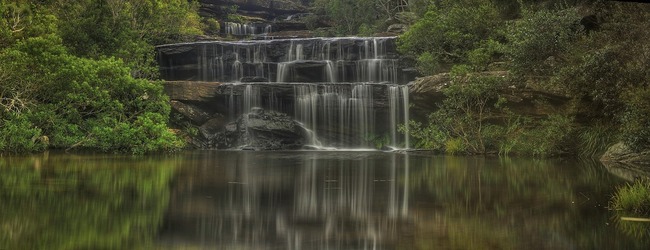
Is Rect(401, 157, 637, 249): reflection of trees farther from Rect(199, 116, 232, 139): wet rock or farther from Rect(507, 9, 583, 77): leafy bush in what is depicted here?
Rect(199, 116, 232, 139): wet rock

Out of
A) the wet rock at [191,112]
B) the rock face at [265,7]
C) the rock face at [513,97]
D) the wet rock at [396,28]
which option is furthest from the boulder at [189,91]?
the rock face at [265,7]

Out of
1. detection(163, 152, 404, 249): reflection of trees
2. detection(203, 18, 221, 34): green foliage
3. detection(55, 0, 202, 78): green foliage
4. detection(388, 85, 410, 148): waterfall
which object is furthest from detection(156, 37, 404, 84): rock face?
detection(163, 152, 404, 249): reflection of trees

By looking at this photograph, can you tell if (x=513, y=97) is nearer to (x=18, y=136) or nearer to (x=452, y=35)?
(x=452, y=35)

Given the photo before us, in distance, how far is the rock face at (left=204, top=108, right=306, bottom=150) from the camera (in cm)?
2862

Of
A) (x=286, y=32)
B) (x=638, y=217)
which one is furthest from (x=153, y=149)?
(x=286, y=32)

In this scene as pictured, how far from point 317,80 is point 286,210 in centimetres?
2402

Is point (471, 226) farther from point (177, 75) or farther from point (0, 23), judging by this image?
point (177, 75)

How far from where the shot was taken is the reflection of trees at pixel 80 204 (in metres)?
6.38

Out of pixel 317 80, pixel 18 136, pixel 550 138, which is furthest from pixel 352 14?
pixel 18 136

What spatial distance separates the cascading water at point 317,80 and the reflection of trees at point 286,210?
13.6 meters

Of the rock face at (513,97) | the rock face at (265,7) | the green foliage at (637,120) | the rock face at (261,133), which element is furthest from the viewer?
the rock face at (265,7)

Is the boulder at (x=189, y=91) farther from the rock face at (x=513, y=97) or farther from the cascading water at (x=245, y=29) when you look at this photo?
the cascading water at (x=245, y=29)

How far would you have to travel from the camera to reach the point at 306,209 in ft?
29.0

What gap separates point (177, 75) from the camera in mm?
34344
